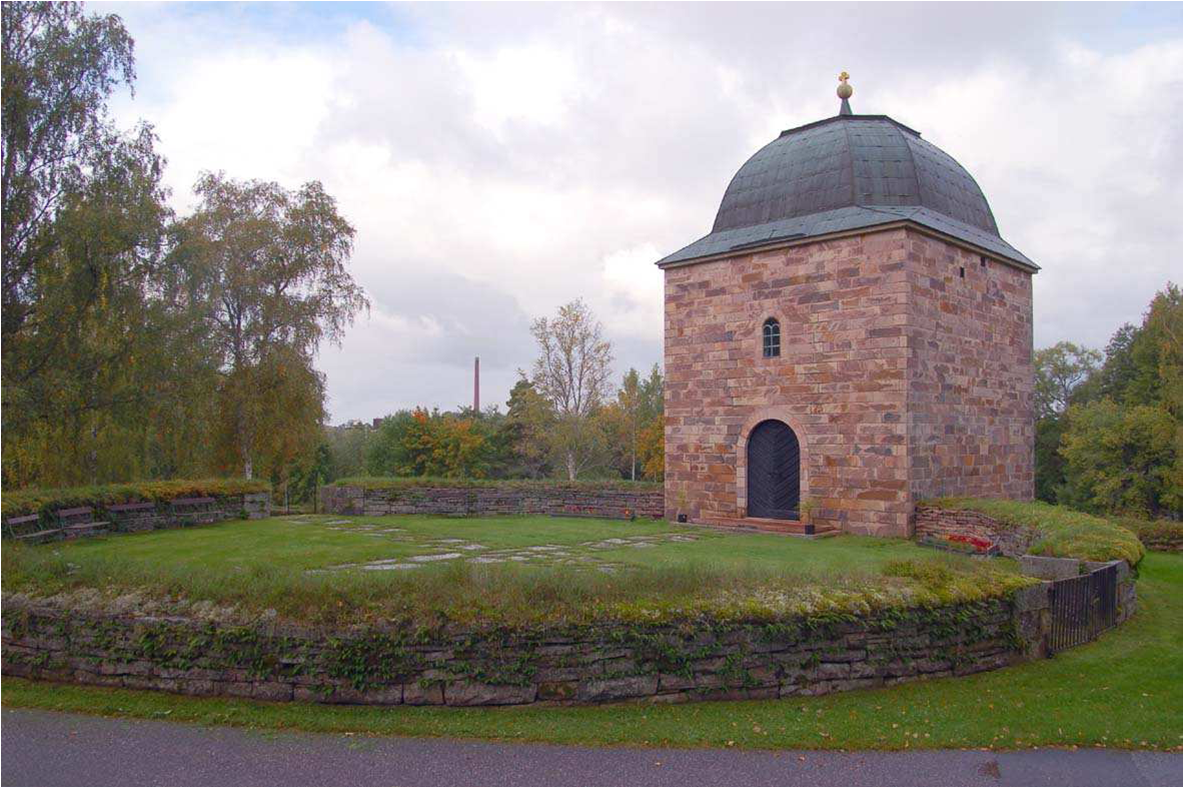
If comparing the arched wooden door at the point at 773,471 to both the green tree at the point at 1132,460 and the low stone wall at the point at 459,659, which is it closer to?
the low stone wall at the point at 459,659

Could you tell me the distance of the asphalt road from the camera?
544cm

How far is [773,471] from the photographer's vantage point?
725 inches

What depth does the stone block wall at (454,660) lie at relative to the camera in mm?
6586

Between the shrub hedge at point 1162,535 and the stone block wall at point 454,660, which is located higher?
the stone block wall at point 454,660

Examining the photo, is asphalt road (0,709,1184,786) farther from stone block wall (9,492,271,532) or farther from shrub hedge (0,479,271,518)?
stone block wall (9,492,271,532)

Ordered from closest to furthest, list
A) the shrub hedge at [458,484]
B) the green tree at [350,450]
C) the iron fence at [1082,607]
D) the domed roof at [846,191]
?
the iron fence at [1082,607] → the domed roof at [846,191] → the shrub hedge at [458,484] → the green tree at [350,450]

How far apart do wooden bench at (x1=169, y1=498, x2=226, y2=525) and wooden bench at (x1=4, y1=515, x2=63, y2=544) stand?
11.3 feet

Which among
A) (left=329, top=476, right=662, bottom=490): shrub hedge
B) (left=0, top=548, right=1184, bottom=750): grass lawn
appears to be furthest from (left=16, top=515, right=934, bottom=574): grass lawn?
(left=0, top=548, right=1184, bottom=750): grass lawn

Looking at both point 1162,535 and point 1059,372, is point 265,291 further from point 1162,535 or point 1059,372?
point 1059,372

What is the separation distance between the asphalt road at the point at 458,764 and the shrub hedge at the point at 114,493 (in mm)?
9196

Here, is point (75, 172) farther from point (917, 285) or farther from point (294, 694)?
point (917, 285)

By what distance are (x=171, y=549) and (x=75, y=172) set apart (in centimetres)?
659

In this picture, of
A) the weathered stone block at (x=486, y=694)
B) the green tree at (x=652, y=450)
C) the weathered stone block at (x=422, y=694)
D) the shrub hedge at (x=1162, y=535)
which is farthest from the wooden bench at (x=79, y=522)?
the green tree at (x=652, y=450)

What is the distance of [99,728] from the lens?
624 centimetres
